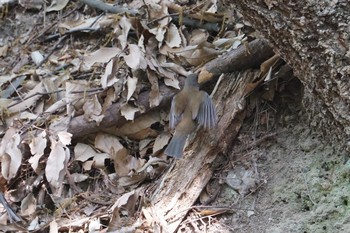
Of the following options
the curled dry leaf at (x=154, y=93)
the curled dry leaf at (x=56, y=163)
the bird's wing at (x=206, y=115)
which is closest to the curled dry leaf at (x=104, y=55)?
the curled dry leaf at (x=154, y=93)

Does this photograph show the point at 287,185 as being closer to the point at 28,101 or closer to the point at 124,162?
the point at 124,162

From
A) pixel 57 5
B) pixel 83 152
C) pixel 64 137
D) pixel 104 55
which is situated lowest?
pixel 83 152

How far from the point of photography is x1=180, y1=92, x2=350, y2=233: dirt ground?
2598 mm

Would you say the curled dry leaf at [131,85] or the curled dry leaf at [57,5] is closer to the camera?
the curled dry leaf at [131,85]

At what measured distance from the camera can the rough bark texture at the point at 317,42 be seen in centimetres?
232

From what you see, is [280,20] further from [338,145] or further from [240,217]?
[240,217]

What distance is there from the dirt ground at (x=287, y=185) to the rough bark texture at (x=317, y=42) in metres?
0.19

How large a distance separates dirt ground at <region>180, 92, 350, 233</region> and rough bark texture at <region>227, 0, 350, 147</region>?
0.19m

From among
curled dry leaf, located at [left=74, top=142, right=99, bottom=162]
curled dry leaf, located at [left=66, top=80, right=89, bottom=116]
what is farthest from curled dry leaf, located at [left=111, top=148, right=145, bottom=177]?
curled dry leaf, located at [left=66, top=80, right=89, bottom=116]

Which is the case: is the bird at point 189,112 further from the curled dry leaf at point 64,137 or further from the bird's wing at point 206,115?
the curled dry leaf at point 64,137

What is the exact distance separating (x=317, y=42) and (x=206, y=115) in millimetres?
861

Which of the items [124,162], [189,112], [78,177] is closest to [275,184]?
[189,112]

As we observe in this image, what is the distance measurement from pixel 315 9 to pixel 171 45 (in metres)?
1.40

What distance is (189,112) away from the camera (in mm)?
3195
